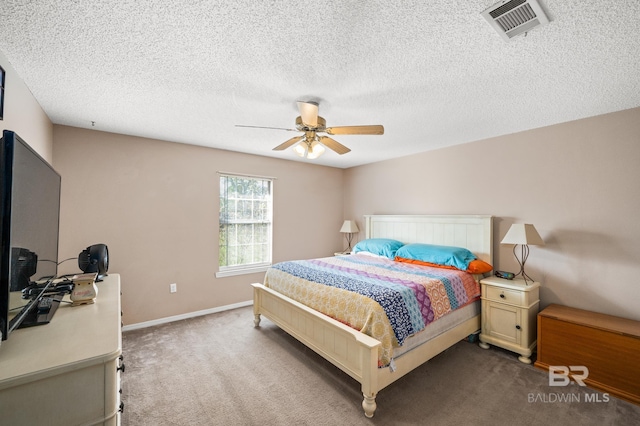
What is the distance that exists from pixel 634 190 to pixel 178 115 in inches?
171

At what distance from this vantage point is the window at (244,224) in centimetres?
411

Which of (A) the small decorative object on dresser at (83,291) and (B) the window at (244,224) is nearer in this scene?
(A) the small decorative object on dresser at (83,291)

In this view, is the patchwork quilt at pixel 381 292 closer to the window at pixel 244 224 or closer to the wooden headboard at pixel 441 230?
the wooden headboard at pixel 441 230

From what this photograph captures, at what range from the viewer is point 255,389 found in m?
2.19

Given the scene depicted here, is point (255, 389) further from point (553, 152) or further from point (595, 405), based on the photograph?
point (553, 152)

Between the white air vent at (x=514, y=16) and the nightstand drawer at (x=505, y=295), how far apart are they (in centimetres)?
236

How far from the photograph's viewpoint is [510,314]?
272cm

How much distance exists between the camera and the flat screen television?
103 centimetres

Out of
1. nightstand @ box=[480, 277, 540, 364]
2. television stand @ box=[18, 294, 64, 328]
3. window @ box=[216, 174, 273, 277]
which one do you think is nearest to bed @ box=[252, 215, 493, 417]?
nightstand @ box=[480, 277, 540, 364]

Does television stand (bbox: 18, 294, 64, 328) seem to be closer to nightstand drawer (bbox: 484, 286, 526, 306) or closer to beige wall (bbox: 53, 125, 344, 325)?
beige wall (bbox: 53, 125, 344, 325)

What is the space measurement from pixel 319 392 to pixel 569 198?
3086 millimetres

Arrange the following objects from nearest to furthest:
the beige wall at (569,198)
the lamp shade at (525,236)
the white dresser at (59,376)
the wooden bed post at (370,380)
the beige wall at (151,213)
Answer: the white dresser at (59,376) < the wooden bed post at (370,380) < the beige wall at (569,198) < the lamp shade at (525,236) < the beige wall at (151,213)

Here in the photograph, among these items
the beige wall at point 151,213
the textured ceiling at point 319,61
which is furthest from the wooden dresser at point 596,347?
the beige wall at point 151,213

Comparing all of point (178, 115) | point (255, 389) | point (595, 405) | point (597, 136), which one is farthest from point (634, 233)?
point (178, 115)
